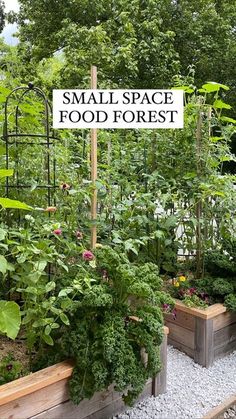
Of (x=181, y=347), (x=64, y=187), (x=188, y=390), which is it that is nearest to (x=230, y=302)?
(x=181, y=347)

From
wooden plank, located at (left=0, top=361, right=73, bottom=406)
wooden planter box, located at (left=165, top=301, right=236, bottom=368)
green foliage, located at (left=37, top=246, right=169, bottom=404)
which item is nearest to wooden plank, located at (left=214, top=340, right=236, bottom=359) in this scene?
wooden planter box, located at (left=165, top=301, right=236, bottom=368)

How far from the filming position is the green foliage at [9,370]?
1.64 meters

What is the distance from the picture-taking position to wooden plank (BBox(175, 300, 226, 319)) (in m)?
2.32

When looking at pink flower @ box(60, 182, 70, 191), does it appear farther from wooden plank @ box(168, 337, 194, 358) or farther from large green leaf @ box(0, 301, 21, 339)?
wooden plank @ box(168, 337, 194, 358)

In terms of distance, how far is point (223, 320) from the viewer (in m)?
2.43

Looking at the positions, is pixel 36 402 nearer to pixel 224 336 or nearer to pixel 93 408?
pixel 93 408

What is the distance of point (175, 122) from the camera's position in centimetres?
223

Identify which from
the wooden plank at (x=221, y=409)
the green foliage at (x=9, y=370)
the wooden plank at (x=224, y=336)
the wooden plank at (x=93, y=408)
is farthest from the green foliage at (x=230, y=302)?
the green foliage at (x=9, y=370)

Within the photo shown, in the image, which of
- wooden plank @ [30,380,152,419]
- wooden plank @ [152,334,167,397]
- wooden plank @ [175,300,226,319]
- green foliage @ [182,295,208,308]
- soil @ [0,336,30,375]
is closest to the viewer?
wooden plank @ [30,380,152,419]

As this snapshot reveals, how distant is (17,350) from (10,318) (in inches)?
18.0

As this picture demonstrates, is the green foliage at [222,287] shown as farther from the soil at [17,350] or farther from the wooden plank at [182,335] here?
the soil at [17,350]

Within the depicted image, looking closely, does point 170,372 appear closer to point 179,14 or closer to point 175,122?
point 175,122

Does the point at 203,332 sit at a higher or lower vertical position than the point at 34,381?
lower

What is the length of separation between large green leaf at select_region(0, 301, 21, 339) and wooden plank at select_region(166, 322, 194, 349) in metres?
1.19
